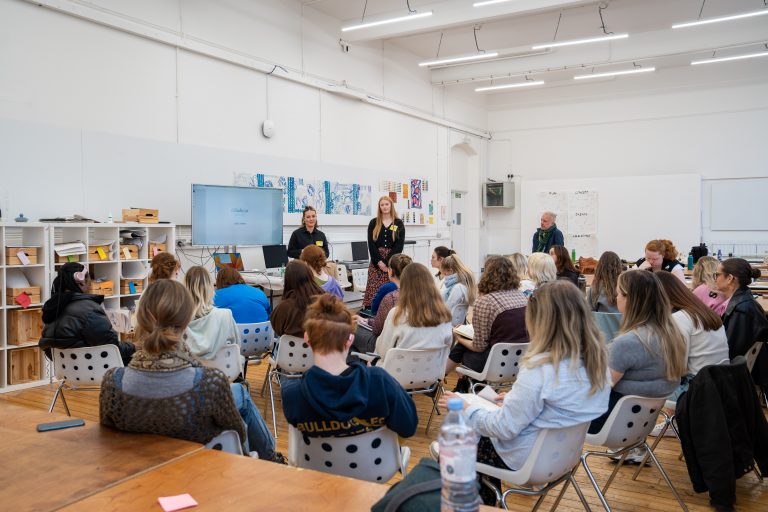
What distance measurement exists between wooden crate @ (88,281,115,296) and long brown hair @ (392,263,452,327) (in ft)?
→ 11.4

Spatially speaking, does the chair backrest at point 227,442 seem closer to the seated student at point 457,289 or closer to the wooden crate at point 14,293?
the seated student at point 457,289

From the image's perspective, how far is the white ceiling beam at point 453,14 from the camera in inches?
315

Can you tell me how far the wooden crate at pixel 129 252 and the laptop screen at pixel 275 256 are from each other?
1.76 metres

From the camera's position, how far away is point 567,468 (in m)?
2.46

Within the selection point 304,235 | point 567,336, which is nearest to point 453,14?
point 304,235

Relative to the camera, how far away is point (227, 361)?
381 cm

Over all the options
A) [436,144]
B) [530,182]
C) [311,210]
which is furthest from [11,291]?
[530,182]

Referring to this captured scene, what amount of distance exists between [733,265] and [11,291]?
5.65 meters

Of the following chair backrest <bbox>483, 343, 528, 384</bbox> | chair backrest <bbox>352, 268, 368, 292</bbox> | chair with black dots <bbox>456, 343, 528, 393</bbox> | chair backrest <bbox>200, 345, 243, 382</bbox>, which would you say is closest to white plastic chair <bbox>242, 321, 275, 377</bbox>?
chair backrest <bbox>200, 345, 243, 382</bbox>

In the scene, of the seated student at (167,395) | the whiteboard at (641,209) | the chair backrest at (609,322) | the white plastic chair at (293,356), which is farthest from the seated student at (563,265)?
the whiteboard at (641,209)

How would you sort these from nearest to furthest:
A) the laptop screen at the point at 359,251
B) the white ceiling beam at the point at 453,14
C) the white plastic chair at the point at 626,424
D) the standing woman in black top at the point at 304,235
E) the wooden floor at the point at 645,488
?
the white plastic chair at the point at 626,424 < the wooden floor at the point at 645,488 < the standing woman in black top at the point at 304,235 < the white ceiling beam at the point at 453,14 < the laptop screen at the point at 359,251

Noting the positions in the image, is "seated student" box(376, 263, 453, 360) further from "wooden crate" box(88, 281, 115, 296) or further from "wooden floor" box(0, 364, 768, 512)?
"wooden crate" box(88, 281, 115, 296)

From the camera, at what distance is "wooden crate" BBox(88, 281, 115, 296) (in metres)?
5.88

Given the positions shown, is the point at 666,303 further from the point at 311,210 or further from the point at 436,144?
the point at 436,144
